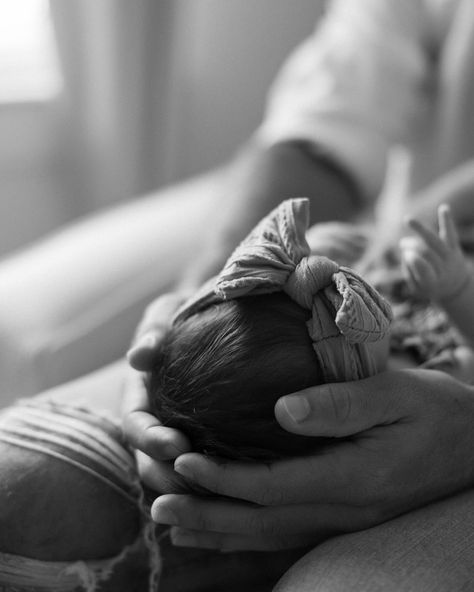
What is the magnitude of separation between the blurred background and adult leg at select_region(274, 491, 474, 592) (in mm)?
1399

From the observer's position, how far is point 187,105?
2.05 metres

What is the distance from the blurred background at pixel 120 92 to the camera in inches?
67.2

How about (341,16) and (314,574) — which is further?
(341,16)

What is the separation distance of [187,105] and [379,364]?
61.3 inches

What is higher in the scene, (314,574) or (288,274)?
(288,274)

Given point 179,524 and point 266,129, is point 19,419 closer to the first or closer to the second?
point 179,524

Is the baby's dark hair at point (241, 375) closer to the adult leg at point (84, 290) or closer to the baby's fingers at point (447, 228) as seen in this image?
the baby's fingers at point (447, 228)

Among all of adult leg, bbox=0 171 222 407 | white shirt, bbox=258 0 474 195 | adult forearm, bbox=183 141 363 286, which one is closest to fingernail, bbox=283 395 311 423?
adult forearm, bbox=183 141 363 286

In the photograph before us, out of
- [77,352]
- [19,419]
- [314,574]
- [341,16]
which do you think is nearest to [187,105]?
[341,16]

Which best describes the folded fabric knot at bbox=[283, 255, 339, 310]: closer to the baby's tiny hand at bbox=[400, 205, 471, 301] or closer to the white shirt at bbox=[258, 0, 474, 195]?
the baby's tiny hand at bbox=[400, 205, 471, 301]

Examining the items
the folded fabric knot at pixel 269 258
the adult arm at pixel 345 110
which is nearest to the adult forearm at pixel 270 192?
the adult arm at pixel 345 110

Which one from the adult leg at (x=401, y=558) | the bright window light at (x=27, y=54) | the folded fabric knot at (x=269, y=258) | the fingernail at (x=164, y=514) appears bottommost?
the adult leg at (x=401, y=558)

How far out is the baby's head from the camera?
59cm

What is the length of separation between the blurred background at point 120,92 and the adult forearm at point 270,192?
0.62 metres
